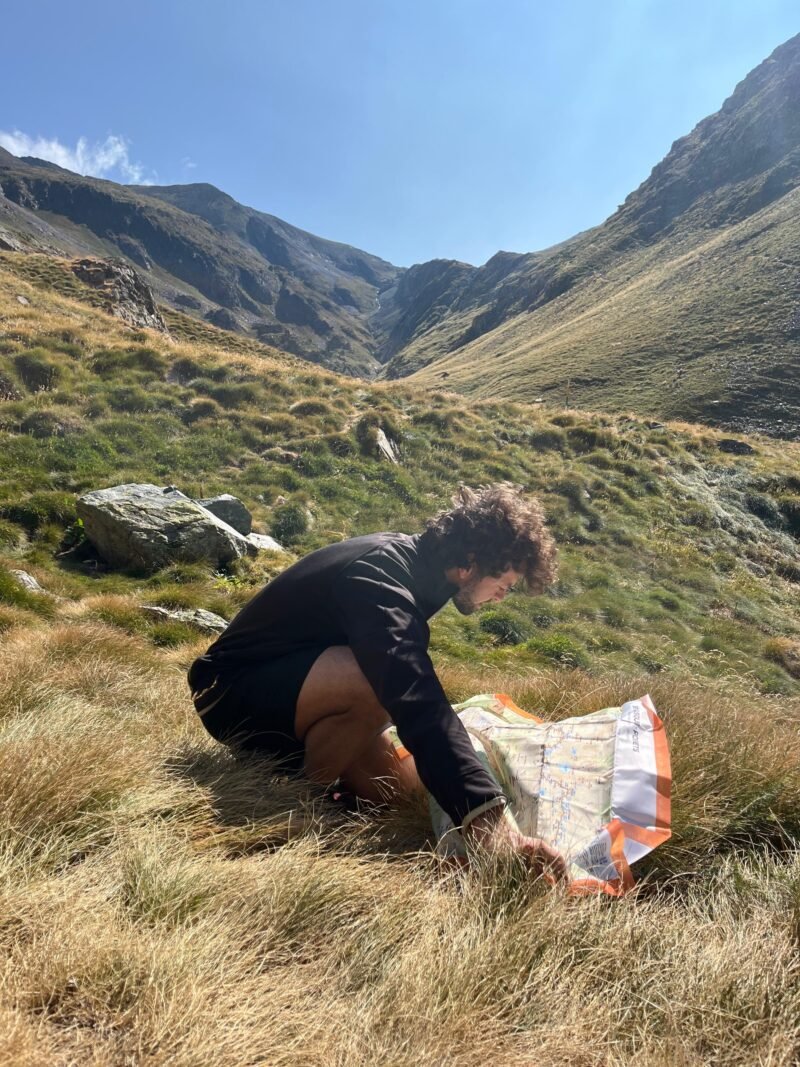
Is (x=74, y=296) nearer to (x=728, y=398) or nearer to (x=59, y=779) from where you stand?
(x=59, y=779)

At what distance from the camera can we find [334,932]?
1.74 m

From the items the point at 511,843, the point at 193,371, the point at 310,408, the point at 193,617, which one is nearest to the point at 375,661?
the point at 511,843

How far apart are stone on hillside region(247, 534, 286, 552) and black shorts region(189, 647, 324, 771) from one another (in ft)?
22.2

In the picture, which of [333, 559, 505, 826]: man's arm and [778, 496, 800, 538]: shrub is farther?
[778, 496, 800, 538]: shrub

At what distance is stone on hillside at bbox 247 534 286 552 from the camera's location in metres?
9.86

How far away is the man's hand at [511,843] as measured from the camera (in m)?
2.10

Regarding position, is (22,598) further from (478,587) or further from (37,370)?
(37,370)

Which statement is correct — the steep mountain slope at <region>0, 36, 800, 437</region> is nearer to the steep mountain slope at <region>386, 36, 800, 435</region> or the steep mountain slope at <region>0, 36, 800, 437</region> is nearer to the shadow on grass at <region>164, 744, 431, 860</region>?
the steep mountain slope at <region>386, 36, 800, 435</region>

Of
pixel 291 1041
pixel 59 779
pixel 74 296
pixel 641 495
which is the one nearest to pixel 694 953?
pixel 291 1041

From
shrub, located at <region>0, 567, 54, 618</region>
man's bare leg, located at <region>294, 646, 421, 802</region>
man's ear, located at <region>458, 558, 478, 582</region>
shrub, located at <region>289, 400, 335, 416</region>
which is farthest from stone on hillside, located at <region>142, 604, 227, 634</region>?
shrub, located at <region>289, 400, 335, 416</region>

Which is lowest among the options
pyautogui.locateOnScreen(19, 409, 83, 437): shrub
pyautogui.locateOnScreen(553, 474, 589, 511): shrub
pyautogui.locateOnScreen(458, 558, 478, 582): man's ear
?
pyautogui.locateOnScreen(553, 474, 589, 511): shrub

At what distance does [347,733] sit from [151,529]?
21.4 feet

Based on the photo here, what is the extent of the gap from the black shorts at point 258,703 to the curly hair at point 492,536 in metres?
0.83

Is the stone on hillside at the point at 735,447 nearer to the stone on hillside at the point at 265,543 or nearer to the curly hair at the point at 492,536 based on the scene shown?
the stone on hillside at the point at 265,543
